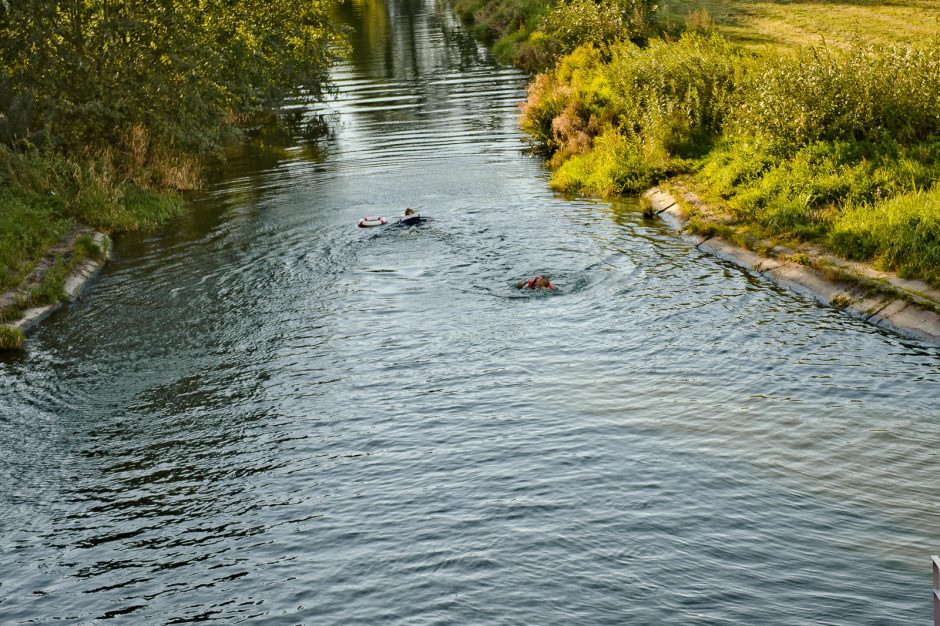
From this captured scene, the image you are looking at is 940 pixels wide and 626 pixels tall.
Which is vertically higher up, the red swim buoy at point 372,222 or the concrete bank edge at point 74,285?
the red swim buoy at point 372,222

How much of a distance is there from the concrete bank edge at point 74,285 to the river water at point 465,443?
0.44m

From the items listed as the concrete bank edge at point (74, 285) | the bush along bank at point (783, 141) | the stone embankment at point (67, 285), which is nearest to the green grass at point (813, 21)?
the bush along bank at point (783, 141)

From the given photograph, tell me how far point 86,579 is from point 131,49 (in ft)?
87.2

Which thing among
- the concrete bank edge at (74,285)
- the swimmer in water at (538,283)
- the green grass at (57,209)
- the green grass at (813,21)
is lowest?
the swimmer in water at (538,283)

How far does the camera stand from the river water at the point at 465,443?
492 inches

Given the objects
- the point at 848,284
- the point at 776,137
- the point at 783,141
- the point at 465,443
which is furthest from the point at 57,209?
the point at 848,284

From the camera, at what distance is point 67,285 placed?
1027 inches

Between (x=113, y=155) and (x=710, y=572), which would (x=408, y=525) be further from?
(x=113, y=155)

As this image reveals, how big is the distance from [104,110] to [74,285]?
9643 millimetres

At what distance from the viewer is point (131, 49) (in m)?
35.6

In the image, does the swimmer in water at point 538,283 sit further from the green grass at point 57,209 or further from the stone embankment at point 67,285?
the green grass at point 57,209

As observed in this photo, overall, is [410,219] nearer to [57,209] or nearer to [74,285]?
[74,285]

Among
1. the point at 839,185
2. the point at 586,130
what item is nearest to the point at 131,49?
the point at 586,130

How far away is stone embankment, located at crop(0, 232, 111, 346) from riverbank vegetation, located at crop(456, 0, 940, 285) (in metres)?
14.4
